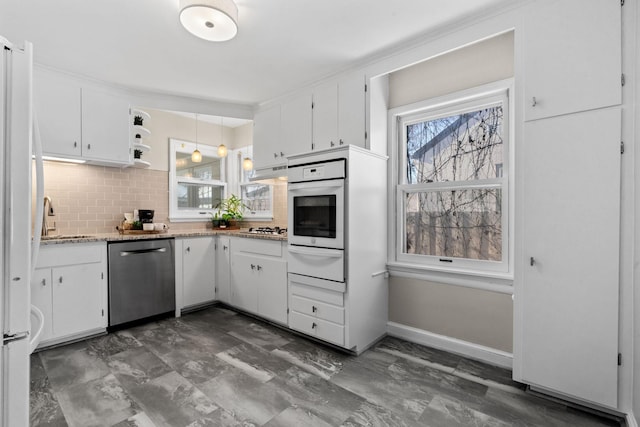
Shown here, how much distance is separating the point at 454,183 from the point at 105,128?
3.50 meters

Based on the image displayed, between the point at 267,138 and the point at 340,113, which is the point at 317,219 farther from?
the point at 267,138

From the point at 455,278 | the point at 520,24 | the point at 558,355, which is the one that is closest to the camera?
the point at 558,355

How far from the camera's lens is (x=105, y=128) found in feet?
10.9

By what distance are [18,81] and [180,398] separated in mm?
1866

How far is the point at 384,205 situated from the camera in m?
2.98

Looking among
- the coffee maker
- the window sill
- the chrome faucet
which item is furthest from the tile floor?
the coffee maker

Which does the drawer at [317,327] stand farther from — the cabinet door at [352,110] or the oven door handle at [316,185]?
the cabinet door at [352,110]

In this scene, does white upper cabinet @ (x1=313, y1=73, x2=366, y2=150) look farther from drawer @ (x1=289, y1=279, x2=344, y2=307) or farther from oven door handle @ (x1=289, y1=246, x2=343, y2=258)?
drawer @ (x1=289, y1=279, x2=344, y2=307)

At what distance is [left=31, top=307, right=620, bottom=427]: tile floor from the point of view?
1.81m

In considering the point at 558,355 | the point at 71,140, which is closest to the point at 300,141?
the point at 71,140

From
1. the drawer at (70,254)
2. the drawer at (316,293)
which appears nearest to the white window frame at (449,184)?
the drawer at (316,293)

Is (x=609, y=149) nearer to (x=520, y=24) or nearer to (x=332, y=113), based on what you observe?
(x=520, y=24)

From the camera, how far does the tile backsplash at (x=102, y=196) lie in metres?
3.36

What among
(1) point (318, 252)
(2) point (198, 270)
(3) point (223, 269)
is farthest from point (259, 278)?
(1) point (318, 252)
